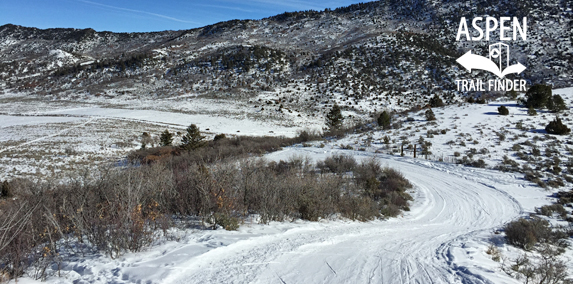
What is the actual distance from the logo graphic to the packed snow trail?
175 ft

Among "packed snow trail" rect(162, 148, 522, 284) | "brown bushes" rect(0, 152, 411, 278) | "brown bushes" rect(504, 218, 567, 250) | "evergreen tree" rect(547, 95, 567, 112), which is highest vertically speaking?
"evergreen tree" rect(547, 95, 567, 112)

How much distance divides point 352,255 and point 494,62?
62.2 meters

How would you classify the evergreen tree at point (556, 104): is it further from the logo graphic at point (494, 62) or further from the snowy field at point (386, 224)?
the logo graphic at point (494, 62)

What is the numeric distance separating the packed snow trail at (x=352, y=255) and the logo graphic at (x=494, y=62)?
175 feet

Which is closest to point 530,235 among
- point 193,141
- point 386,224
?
point 386,224

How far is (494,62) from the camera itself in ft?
170

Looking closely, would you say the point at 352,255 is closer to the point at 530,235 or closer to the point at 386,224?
the point at 386,224

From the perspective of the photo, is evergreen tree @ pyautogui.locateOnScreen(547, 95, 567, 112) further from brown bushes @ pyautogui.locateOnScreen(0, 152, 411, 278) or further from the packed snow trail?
brown bushes @ pyautogui.locateOnScreen(0, 152, 411, 278)

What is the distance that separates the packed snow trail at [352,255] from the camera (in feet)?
13.3

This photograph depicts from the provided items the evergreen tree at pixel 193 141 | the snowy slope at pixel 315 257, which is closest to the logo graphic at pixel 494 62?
the evergreen tree at pixel 193 141

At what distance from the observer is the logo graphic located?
49531 mm

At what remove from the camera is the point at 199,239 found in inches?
191

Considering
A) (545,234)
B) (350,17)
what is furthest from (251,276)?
(350,17)

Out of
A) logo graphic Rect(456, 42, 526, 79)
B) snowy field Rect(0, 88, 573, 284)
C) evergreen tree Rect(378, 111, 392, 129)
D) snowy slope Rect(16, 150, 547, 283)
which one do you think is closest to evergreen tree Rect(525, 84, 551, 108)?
snowy field Rect(0, 88, 573, 284)
